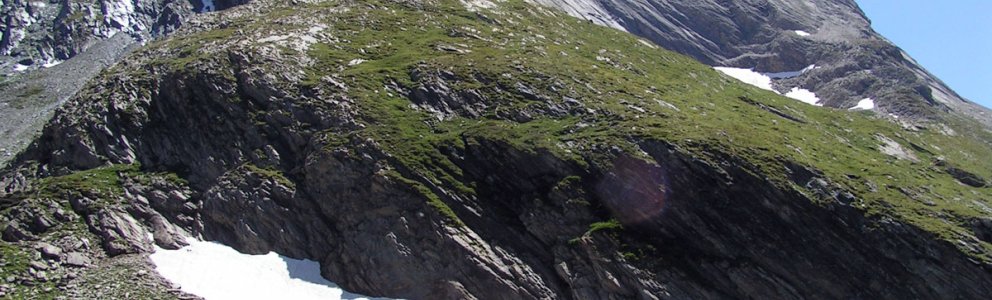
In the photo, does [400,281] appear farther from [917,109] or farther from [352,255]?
[917,109]

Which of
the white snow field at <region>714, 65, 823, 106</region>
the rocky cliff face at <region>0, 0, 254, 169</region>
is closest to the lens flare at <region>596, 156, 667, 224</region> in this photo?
the rocky cliff face at <region>0, 0, 254, 169</region>

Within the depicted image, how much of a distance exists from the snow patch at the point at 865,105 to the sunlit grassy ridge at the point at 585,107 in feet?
199

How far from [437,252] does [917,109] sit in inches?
4575

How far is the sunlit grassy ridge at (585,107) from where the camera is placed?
142 ft

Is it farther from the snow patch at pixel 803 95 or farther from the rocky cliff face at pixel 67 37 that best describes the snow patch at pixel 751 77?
the rocky cliff face at pixel 67 37

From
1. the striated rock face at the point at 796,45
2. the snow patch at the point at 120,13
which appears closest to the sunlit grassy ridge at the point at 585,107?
the striated rock face at the point at 796,45

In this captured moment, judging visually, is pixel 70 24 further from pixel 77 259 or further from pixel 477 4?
pixel 77 259

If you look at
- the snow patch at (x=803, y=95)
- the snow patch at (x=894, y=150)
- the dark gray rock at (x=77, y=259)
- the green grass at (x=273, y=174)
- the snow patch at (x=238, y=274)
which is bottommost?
the dark gray rock at (x=77, y=259)

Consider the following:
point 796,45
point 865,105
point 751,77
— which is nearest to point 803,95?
point 865,105

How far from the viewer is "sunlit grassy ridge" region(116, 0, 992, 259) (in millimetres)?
43156

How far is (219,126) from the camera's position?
52438mm

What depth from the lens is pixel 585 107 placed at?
5016 centimetres

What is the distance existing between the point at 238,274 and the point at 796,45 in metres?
151

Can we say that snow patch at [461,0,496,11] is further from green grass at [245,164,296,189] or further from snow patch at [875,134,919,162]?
snow patch at [875,134,919,162]
